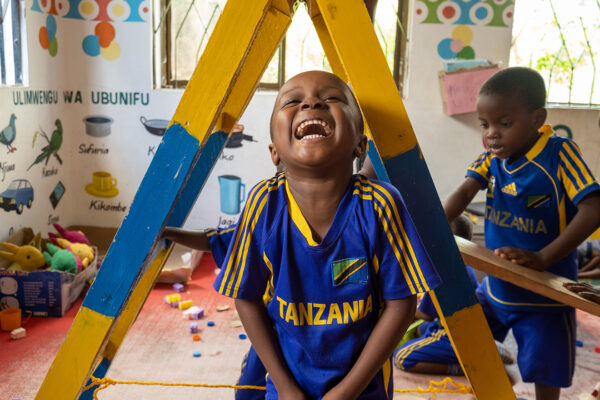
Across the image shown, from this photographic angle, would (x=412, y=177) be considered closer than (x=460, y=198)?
Answer: Yes

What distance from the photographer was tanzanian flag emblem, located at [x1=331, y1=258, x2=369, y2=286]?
0.96 meters

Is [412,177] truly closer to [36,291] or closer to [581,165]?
[581,165]

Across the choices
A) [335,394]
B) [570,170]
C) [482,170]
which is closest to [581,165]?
[570,170]

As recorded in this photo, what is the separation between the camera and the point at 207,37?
3434 millimetres

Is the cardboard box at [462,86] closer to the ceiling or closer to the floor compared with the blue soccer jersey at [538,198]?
closer to the ceiling

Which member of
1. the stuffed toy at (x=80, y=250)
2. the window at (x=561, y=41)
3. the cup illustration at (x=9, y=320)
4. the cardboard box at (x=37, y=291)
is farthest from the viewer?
the window at (x=561, y=41)

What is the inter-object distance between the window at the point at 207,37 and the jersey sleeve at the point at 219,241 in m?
2.54

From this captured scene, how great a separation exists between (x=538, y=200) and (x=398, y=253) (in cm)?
87

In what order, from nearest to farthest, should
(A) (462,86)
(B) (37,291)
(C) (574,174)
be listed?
(C) (574,174) < (B) (37,291) < (A) (462,86)

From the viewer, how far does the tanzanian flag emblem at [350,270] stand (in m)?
0.96

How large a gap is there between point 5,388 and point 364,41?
189 centimetres

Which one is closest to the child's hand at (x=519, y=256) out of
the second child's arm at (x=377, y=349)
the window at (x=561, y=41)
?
the second child's arm at (x=377, y=349)

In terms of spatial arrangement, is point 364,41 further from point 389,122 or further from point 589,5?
point 589,5

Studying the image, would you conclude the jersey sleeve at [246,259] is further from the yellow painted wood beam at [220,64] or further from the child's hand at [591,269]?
the child's hand at [591,269]
